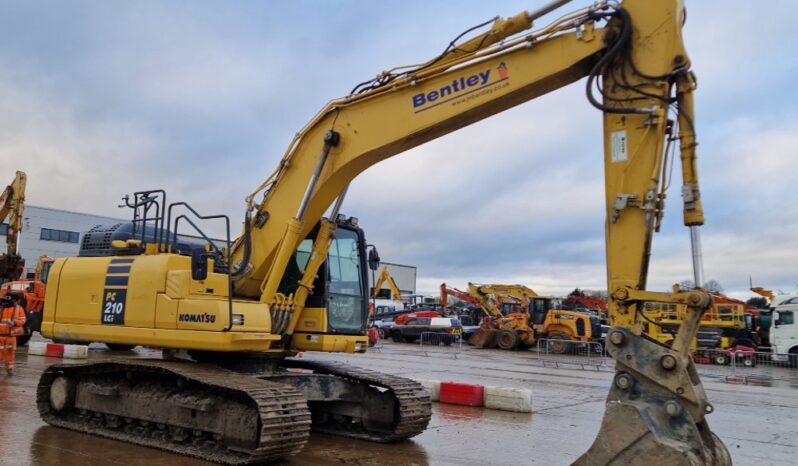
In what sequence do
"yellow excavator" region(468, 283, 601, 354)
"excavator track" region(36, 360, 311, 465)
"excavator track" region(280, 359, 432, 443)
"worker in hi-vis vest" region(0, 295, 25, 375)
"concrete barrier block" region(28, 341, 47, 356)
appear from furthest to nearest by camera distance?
1. "yellow excavator" region(468, 283, 601, 354)
2. "concrete barrier block" region(28, 341, 47, 356)
3. "worker in hi-vis vest" region(0, 295, 25, 375)
4. "excavator track" region(280, 359, 432, 443)
5. "excavator track" region(36, 360, 311, 465)

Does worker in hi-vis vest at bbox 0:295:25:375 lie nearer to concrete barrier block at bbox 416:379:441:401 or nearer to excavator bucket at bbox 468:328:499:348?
concrete barrier block at bbox 416:379:441:401

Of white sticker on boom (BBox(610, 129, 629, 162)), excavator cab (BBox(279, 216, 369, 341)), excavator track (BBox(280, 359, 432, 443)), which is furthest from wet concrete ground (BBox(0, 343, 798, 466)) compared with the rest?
white sticker on boom (BBox(610, 129, 629, 162))

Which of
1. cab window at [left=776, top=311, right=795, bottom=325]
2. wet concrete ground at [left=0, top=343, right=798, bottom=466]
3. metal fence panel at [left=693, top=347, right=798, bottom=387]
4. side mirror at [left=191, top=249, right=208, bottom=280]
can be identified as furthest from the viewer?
cab window at [left=776, top=311, right=795, bottom=325]

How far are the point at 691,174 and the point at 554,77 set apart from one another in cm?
168

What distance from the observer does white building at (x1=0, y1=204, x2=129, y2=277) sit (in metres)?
48.7

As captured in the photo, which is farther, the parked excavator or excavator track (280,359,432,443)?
the parked excavator

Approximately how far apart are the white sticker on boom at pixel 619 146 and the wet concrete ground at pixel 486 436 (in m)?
3.72

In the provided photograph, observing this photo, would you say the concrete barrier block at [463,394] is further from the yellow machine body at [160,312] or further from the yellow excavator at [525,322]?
the yellow excavator at [525,322]

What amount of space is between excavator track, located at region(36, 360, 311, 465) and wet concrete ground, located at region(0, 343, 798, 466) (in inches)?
9.7

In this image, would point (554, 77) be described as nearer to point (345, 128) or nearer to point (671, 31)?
point (671, 31)

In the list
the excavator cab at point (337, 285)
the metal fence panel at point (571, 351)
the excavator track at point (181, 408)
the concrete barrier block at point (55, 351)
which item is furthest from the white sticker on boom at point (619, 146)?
the metal fence panel at point (571, 351)

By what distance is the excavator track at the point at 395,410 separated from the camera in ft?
28.0

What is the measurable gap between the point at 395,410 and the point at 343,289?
1.75 metres

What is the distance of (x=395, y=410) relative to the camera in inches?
342
